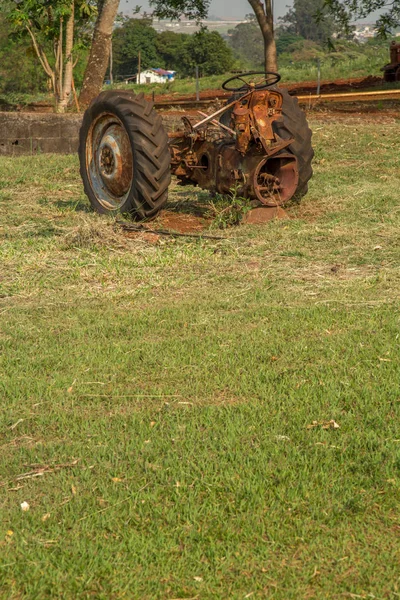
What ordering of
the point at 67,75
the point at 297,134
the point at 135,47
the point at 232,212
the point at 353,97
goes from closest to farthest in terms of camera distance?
the point at 232,212 < the point at 297,134 < the point at 67,75 < the point at 353,97 < the point at 135,47

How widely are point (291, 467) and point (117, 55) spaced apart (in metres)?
95.2

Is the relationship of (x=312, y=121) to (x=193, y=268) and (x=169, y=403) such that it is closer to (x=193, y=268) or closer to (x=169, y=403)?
(x=193, y=268)

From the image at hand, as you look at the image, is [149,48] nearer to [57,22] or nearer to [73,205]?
[57,22]

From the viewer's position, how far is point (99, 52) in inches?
752

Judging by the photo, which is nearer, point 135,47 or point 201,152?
point 201,152

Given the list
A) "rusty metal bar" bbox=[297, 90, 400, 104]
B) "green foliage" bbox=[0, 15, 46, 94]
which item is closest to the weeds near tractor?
"rusty metal bar" bbox=[297, 90, 400, 104]

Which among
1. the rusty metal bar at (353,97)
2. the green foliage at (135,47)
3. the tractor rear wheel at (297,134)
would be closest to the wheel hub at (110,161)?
the tractor rear wheel at (297,134)

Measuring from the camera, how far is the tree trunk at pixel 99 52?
61.6ft

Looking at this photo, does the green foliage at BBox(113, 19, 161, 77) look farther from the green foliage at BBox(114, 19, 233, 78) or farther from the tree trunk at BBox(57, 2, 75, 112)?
the tree trunk at BBox(57, 2, 75, 112)

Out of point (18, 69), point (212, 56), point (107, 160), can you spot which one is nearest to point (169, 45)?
point (212, 56)

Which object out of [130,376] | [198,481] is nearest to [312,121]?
[130,376]

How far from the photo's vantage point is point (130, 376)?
191 inches

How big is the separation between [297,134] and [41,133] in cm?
750

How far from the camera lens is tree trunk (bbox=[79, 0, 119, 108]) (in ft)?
61.6
